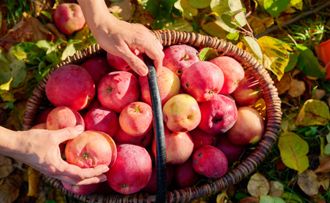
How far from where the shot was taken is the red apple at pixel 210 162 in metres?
1.59

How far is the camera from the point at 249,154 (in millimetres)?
1710

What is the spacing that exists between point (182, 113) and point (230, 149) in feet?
0.89

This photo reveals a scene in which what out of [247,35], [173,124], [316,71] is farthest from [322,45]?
[173,124]

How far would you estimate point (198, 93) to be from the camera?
5.35ft

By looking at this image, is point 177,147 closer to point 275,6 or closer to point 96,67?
point 96,67

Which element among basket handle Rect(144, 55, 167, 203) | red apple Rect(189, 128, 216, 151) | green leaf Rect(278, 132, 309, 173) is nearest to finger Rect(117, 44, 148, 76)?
basket handle Rect(144, 55, 167, 203)

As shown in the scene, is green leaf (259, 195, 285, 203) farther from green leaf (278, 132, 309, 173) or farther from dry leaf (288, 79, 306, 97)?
dry leaf (288, 79, 306, 97)

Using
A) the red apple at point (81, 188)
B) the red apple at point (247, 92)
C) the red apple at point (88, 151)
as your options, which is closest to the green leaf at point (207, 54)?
the red apple at point (247, 92)

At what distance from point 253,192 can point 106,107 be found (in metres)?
0.63

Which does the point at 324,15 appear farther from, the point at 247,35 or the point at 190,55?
the point at 190,55

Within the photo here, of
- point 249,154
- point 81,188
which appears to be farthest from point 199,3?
point 81,188

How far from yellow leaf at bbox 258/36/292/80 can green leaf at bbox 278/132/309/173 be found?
0.24 metres

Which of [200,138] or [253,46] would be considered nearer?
[200,138]

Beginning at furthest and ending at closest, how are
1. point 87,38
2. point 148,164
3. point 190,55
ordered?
point 87,38, point 190,55, point 148,164
